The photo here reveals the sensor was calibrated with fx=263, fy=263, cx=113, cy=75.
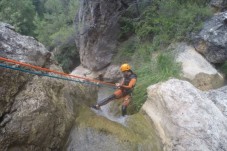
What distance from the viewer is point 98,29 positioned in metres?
11.5

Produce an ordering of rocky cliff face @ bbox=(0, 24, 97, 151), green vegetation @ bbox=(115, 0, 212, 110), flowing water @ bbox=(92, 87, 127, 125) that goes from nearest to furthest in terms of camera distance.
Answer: rocky cliff face @ bbox=(0, 24, 97, 151), flowing water @ bbox=(92, 87, 127, 125), green vegetation @ bbox=(115, 0, 212, 110)

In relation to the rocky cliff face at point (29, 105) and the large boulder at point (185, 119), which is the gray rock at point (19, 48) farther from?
the large boulder at point (185, 119)

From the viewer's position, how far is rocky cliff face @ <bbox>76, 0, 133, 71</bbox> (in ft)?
36.3

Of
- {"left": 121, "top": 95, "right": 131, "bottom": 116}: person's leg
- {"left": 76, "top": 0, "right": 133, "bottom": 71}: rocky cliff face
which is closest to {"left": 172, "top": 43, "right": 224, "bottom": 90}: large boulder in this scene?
{"left": 121, "top": 95, "right": 131, "bottom": 116}: person's leg

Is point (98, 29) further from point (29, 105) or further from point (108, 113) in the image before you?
point (29, 105)

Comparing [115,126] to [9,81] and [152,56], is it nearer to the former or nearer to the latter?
[9,81]

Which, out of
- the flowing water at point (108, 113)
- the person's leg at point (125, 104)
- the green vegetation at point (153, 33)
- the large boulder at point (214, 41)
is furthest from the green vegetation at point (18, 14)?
the person's leg at point (125, 104)

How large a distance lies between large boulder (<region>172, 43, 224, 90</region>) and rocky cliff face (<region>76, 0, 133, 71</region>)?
3.36 m

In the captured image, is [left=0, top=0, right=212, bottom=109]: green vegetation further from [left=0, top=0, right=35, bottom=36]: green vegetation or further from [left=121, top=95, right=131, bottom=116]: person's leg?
[left=0, top=0, right=35, bottom=36]: green vegetation

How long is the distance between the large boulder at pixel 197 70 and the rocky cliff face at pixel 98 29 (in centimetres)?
336

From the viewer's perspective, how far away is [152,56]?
9070 mm

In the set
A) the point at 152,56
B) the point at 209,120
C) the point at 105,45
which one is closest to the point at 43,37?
the point at 105,45

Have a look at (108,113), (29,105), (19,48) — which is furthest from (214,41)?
(29,105)

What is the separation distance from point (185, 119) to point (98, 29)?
7746 millimetres
